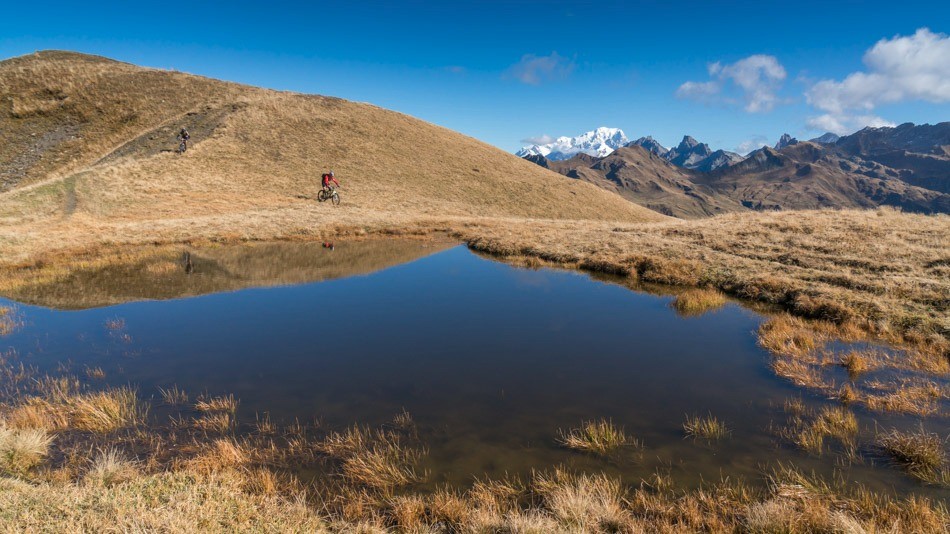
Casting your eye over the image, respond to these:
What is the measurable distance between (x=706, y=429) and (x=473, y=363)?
6009mm

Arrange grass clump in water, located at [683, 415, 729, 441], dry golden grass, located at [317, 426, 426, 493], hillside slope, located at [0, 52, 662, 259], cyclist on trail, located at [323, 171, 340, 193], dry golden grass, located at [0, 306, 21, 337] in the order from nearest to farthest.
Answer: dry golden grass, located at [317, 426, 426, 493] < grass clump in water, located at [683, 415, 729, 441] < dry golden grass, located at [0, 306, 21, 337] < hillside slope, located at [0, 52, 662, 259] < cyclist on trail, located at [323, 171, 340, 193]

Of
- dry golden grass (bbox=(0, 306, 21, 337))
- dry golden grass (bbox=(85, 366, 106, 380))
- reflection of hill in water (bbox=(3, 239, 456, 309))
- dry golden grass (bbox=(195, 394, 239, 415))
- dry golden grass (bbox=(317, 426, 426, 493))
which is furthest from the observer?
reflection of hill in water (bbox=(3, 239, 456, 309))

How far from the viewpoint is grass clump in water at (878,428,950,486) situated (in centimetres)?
681

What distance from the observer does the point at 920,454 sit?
23.3ft

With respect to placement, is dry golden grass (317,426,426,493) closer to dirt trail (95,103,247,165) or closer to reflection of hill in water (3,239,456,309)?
reflection of hill in water (3,239,456,309)

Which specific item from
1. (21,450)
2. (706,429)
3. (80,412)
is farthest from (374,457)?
(80,412)

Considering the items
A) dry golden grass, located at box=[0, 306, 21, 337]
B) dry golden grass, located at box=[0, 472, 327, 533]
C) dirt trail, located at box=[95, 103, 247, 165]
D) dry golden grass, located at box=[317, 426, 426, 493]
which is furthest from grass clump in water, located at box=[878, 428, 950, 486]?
dirt trail, located at box=[95, 103, 247, 165]

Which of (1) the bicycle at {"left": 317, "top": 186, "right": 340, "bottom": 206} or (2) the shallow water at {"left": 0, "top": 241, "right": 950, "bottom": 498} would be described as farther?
(1) the bicycle at {"left": 317, "top": 186, "right": 340, "bottom": 206}

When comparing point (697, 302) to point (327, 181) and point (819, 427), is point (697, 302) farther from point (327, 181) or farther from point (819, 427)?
point (327, 181)

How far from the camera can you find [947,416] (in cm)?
860

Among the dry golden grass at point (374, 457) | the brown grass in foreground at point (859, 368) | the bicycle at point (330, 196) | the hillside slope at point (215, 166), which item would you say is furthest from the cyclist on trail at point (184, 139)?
the brown grass in foreground at point (859, 368)

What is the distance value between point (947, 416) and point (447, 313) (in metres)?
14.0

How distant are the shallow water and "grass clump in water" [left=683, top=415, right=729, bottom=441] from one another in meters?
0.22

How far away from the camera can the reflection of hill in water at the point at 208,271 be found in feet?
61.6
